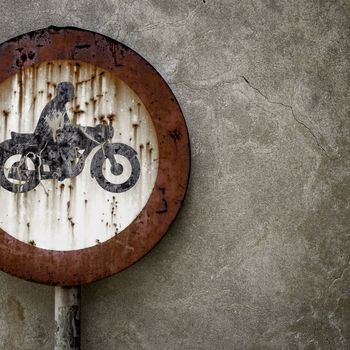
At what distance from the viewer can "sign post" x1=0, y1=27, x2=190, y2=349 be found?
2078 mm

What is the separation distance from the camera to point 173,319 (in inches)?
86.6

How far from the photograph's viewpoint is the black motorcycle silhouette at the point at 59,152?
210cm

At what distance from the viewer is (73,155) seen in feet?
6.94

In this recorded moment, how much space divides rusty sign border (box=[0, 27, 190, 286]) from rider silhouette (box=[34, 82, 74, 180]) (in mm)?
166

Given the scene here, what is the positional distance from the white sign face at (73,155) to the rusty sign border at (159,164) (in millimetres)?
33

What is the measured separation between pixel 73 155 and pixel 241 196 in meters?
0.74

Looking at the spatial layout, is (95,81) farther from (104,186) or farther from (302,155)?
(302,155)

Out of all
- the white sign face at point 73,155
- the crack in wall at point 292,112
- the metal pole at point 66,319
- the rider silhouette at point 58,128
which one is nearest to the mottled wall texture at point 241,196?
the crack in wall at point 292,112

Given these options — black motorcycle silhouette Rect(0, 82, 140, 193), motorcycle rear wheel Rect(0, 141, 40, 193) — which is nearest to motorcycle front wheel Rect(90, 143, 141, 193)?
black motorcycle silhouette Rect(0, 82, 140, 193)

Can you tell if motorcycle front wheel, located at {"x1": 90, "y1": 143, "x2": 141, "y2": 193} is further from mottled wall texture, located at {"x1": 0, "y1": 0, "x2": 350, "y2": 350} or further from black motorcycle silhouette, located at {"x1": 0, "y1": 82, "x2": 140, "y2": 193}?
mottled wall texture, located at {"x1": 0, "y1": 0, "x2": 350, "y2": 350}

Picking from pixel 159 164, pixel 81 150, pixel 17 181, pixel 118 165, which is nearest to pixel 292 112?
pixel 159 164

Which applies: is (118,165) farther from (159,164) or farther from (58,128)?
(58,128)

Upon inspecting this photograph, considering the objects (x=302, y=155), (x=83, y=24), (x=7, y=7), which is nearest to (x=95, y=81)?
(x=83, y=24)

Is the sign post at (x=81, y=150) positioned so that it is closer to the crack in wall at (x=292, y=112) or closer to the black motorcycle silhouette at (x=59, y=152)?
the black motorcycle silhouette at (x=59, y=152)
